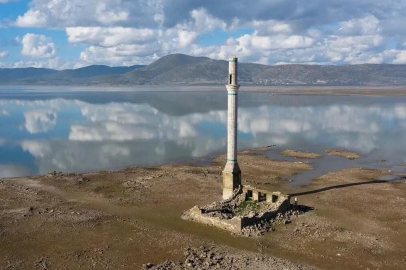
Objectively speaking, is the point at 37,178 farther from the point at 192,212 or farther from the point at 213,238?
the point at 213,238

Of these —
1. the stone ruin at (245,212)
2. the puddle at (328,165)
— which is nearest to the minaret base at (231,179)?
the stone ruin at (245,212)

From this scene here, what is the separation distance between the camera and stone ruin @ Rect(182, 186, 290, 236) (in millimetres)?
22047

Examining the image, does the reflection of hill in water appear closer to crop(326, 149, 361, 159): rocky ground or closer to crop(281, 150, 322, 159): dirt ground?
crop(281, 150, 322, 159): dirt ground

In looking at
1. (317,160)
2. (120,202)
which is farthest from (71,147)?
(317,160)

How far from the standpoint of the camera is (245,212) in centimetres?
2494

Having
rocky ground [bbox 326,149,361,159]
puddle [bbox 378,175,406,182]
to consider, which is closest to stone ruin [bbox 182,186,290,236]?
puddle [bbox 378,175,406,182]

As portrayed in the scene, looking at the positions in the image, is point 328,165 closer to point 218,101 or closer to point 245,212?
point 245,212

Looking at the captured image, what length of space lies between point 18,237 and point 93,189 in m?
10.1

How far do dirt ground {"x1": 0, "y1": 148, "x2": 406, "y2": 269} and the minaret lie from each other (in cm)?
226

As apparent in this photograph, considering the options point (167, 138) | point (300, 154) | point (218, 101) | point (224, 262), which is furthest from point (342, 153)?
point (218, 101)

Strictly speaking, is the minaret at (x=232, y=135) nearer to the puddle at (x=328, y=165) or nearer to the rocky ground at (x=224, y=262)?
the puddle at (x=328, y=165)

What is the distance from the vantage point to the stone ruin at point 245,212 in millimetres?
22047

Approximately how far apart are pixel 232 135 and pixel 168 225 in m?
7.60

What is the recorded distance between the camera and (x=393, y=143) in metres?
56.2
